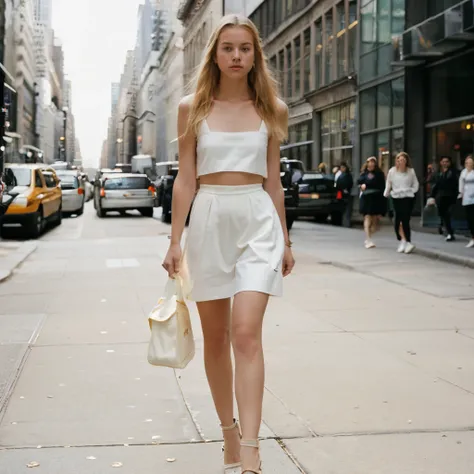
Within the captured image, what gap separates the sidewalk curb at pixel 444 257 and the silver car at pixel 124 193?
60.1 ft

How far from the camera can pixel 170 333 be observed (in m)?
3.63

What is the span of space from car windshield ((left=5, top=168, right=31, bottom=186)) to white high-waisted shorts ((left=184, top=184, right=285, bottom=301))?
18656 millimetres

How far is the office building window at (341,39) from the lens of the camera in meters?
34.9

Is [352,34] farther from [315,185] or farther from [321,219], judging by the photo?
[315,185]

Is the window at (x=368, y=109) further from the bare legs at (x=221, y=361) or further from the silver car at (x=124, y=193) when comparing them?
the bare legs at (x=221, y=361)

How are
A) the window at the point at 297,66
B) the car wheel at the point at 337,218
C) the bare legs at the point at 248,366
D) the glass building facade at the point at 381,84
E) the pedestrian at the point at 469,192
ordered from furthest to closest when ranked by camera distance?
the window at the point at 297,66
the glass building facade at the point at 381,84
the car wheel at the point at 337,218
the pedestrian at the point at 469,192
the bare legs at the point at 248,366

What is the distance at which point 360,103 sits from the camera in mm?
31891

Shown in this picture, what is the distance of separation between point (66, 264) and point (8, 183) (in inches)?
316

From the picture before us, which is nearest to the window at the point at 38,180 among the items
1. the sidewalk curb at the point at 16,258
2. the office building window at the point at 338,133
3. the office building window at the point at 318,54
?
the sidewalk curb at the point at 16,258

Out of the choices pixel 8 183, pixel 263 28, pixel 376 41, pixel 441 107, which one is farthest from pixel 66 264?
pixel 263 28

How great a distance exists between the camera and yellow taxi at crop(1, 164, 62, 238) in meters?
20.5

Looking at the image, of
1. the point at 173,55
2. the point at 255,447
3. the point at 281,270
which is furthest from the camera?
the point at 173,55

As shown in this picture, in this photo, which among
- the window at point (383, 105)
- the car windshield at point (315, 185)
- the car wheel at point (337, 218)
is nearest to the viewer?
the car windshield at point (315, 185)

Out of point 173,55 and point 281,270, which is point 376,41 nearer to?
point 281,270
